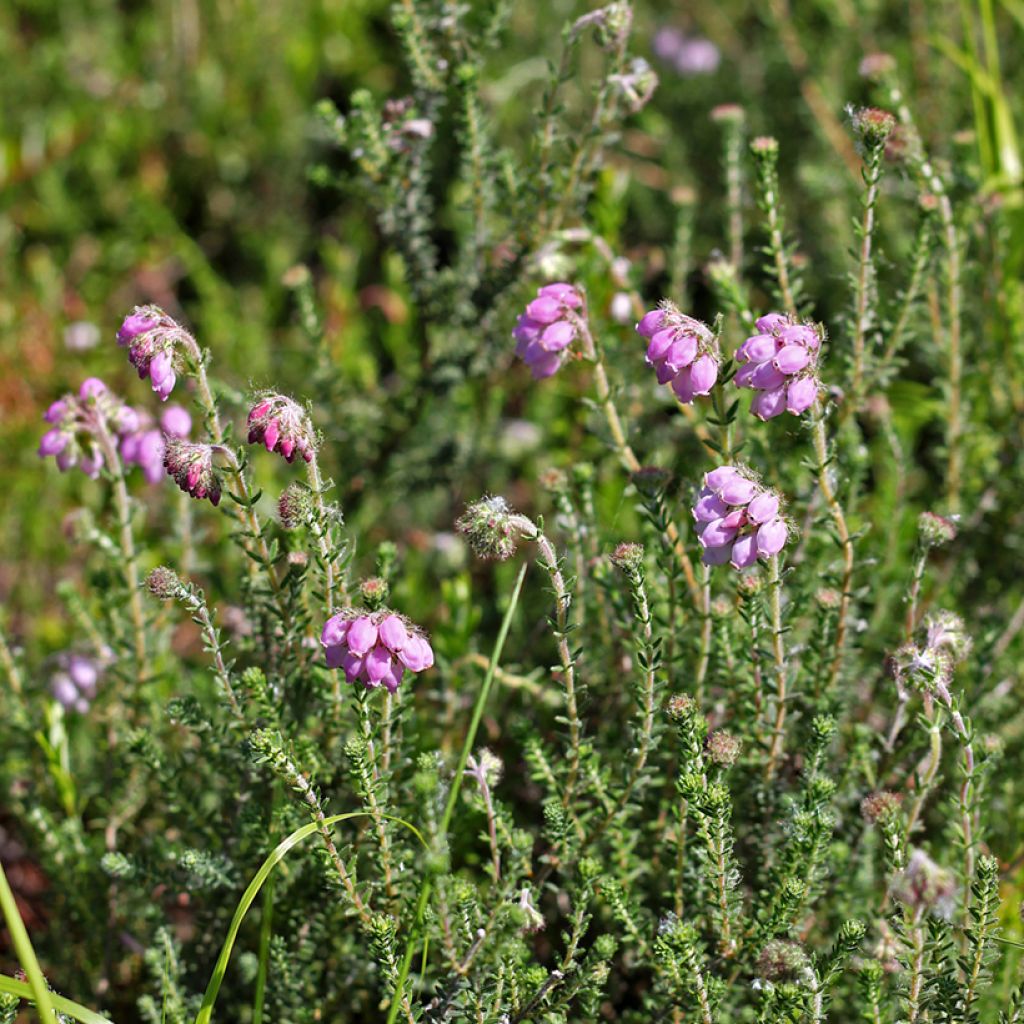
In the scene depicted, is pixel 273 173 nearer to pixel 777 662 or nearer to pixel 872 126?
pixel 872 126

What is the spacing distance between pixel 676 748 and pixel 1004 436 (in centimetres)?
202

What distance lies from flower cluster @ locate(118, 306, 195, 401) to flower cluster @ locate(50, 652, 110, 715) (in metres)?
1.34

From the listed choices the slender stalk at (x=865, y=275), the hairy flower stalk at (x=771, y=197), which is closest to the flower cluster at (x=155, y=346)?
the hairy flower stalk at (x=771, y=197)

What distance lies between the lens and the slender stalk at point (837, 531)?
258 cm

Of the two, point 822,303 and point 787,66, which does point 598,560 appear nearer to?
point 822,303

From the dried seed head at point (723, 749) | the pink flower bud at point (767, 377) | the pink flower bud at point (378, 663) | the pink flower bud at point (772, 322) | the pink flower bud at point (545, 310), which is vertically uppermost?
the pink flower bud at point (545, 310)

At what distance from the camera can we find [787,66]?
5.92m

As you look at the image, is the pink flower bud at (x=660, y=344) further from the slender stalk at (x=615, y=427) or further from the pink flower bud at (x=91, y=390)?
the pink flower bud at (x=91, y=390)

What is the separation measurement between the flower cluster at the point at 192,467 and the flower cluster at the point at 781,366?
1.14 meters

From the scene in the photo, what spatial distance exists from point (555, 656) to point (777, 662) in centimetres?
127

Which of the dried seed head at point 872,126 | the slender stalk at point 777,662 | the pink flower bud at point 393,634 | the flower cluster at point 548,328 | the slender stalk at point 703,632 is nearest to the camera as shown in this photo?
the pink flower bud at point 393,634

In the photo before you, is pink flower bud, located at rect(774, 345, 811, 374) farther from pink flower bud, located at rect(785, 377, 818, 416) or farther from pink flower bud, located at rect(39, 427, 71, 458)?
pink flower bud, located at rect(39, 427, 71, 458)

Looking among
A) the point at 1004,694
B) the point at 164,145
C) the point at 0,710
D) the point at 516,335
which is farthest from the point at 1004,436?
the point at 164,145

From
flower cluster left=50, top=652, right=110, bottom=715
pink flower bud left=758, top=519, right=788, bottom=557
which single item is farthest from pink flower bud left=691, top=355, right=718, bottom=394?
flower cluster left=50, top=652, right=110, bottom=715
